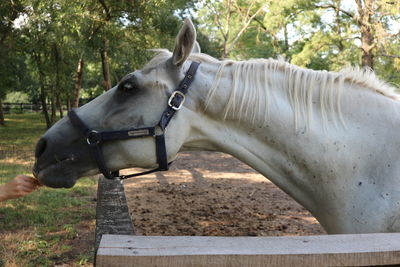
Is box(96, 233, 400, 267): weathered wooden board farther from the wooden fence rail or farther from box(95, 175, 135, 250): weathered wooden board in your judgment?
box(95, 175, 135, 250): weathered wooden board

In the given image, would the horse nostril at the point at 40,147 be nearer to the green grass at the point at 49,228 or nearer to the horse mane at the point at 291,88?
the horse mane at the point at 291,88

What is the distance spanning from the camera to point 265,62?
7.34ft

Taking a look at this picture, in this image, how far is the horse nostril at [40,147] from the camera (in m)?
2.17

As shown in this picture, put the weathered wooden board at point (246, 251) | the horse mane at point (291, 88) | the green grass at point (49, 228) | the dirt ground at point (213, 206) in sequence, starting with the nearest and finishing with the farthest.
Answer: the weathered wooden board at point (246, 251)
the horse mane at point (291, 88)
the green grass at point (49, 228)
the dirt ground at point (213, 206)

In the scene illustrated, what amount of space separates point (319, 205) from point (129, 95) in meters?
1.37

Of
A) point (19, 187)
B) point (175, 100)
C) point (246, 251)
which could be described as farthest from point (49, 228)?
point (246, 251)

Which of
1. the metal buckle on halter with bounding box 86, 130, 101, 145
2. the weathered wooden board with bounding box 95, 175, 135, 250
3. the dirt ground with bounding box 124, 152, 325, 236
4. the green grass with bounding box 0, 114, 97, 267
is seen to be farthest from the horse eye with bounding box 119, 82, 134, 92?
the dirt ground with bounding box 124, 152, 325, 236

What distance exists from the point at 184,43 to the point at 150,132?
58 centimetres

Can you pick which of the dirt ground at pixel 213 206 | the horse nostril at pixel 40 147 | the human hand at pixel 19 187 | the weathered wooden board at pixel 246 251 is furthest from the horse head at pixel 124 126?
the dirt ground at pixel 213 206

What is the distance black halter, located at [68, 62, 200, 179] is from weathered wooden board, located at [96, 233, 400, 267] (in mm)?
986

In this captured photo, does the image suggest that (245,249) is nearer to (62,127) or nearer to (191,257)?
(191,257)

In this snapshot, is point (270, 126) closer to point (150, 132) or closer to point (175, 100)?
point (175, 100)

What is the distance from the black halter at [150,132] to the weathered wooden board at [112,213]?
23.6 inches

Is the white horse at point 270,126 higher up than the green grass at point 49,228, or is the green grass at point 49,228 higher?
the white horse at point 270,126
